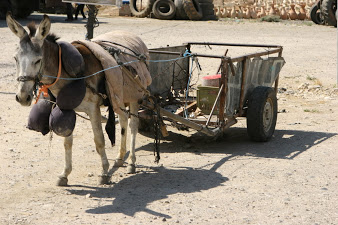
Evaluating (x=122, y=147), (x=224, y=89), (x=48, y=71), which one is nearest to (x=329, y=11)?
(x=224, y=89)

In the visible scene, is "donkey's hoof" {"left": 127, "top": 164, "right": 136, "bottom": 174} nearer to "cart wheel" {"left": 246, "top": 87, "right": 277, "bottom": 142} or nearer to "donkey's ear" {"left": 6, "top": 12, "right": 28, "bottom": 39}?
"cart wheel" {"left": 246, "top": 87, "right": 277, "bottom": 142}

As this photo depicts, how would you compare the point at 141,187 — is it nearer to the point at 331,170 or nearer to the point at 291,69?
the point at 331,170

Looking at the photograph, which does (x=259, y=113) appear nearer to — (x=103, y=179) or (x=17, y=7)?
(x=103, y=179)

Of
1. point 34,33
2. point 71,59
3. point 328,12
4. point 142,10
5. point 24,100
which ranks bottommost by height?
point 24,100

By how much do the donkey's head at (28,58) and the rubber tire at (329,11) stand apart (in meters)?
22.6

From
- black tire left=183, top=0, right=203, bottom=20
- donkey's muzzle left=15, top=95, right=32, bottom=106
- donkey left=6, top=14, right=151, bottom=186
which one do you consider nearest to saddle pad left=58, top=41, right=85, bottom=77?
donkey left=6, top=14, right=151, bottom=186

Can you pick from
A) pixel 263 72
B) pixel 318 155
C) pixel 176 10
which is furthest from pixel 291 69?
pixel 176 10

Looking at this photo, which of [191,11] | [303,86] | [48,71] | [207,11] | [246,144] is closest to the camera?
[48,71]

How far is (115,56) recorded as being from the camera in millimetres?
6895

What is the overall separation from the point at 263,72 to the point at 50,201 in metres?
4.61

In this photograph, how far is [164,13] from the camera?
29984mm

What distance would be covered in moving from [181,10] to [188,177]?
22897mm

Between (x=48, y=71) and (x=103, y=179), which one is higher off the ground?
(x=48, y=71)

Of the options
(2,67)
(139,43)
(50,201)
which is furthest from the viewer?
(2,67)
